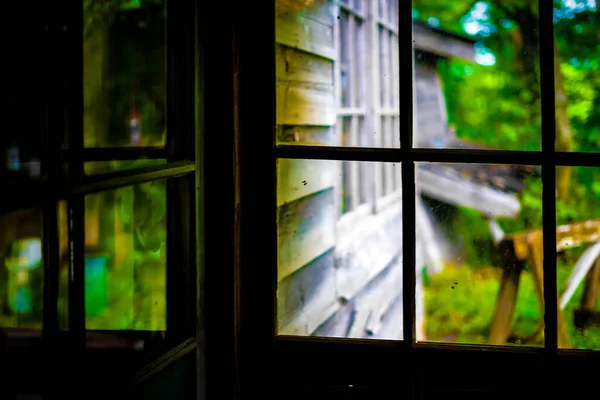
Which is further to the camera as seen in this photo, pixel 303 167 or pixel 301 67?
pixel 301 67

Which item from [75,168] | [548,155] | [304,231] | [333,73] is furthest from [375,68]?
[75,168]

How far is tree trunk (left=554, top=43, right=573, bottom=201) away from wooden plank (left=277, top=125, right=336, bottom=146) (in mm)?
571

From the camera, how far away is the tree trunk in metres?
1.55

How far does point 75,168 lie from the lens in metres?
0.97

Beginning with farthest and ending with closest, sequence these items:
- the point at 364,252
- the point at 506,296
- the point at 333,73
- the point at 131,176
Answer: the point at 364,252, the point at 506,296, the point at 333,73, the point at 131,176

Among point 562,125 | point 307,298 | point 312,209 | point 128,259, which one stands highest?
point 562,125

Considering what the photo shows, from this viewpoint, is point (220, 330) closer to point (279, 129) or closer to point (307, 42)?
point (279, 129)

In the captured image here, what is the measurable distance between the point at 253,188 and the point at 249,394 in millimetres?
473

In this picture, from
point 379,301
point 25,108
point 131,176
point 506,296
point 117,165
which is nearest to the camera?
point 25,108

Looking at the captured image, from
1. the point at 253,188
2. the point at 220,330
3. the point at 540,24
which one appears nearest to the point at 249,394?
the point at 220,330

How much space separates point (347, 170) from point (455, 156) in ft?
5.58

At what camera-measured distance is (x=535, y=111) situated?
1.85m

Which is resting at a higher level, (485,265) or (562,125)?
(562,125)

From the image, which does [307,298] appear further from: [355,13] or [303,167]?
[355,13]
